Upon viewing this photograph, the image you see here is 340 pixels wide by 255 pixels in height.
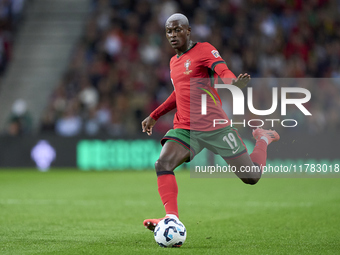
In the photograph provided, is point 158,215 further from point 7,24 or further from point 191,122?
point 7,24

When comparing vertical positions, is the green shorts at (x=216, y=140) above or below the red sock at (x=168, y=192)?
above

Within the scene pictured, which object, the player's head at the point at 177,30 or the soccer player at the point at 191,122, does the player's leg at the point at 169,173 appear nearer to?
the soccer player at the point at 191,122

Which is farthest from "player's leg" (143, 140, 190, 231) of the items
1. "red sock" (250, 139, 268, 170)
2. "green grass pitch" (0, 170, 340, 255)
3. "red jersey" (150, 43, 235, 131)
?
"red sock" (250, 139, 268, 170)

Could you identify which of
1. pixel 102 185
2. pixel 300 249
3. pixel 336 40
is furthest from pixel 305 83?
pixel 300 249

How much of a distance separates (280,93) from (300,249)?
10.6m

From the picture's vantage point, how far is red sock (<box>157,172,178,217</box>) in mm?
5859

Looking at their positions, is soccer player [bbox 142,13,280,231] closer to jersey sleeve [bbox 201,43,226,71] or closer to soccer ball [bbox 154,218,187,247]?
jersey sleeve [bbox 201,43,226,71]

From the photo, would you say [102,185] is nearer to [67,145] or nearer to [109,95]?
[67,145]

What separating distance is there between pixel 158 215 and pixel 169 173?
2.50 meters

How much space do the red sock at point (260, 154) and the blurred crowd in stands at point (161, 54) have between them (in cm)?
936

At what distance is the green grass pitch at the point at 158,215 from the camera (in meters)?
5.82

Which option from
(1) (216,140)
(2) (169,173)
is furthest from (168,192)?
(1) (216,140)

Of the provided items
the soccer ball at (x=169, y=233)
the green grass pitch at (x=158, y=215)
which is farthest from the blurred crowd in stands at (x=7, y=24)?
Answer: the soccer ball at (x=169, y=233)

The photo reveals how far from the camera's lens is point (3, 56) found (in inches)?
812
